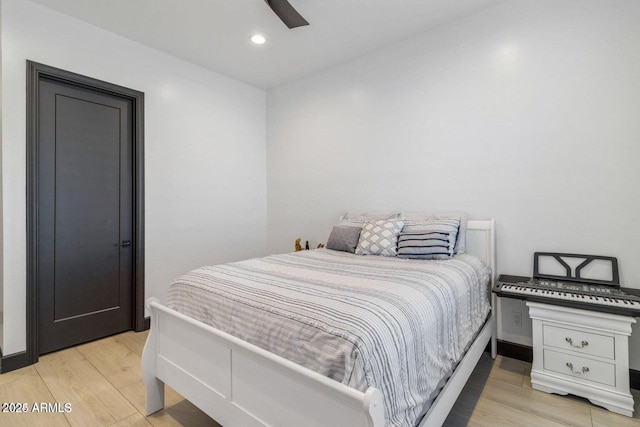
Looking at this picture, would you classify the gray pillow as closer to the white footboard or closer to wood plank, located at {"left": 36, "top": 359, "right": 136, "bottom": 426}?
the white footboard

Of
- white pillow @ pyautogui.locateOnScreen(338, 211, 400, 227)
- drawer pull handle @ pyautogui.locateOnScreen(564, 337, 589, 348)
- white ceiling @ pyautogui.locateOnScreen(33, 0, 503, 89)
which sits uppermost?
white ceiling @ pyautogui.locateOnScreen(33, 0, 503, 89)

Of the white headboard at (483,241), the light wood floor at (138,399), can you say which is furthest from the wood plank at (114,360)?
the white headboard at (483,241)

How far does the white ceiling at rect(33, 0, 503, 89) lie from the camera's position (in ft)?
8.07

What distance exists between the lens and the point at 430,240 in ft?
7.77

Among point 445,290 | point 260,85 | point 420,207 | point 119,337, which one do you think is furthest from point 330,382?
point 260,85

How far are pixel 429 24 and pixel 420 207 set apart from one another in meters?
1.62

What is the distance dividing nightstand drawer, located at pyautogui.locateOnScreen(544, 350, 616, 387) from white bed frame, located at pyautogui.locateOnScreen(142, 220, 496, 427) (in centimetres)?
43

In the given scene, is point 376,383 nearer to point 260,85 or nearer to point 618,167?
point 618,167

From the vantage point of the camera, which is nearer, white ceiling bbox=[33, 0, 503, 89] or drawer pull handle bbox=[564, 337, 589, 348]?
drawer pull handle bbox=[564, 337, 589, 348]

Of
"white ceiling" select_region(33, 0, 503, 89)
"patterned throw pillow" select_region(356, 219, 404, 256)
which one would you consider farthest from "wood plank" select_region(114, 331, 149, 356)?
"white ceiling" select_region(33, 0, 503, 89)

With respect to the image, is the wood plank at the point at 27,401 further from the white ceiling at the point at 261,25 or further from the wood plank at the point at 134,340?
the white ceiling at the point at 261,25

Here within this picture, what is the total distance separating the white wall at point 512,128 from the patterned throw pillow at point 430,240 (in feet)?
1.27

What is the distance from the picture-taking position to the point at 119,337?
2875 mm

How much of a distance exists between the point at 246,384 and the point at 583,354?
197cm
